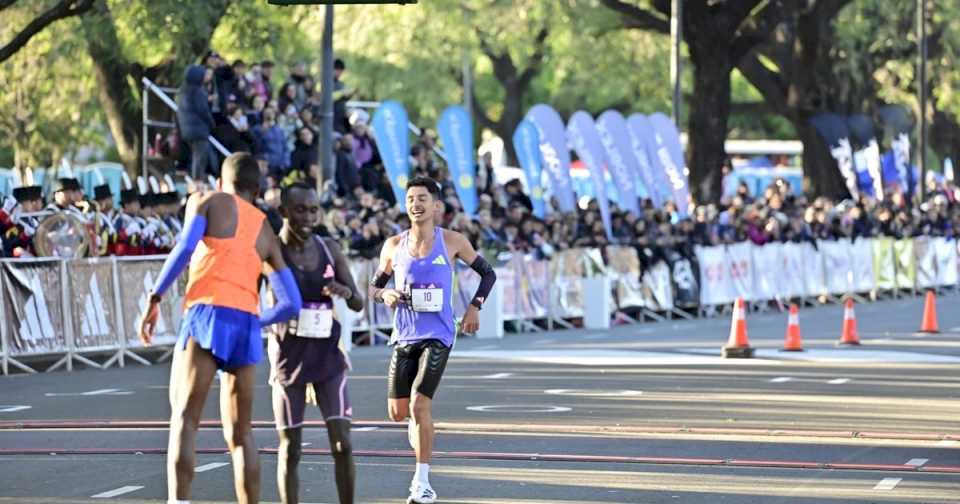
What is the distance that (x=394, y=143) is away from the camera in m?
28.5

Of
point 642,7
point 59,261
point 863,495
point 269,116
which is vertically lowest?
point 863,495

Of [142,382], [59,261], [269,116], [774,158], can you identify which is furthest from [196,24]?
[774,158]

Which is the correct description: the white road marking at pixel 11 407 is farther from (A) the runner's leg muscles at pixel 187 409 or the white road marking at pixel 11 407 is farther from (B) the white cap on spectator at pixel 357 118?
(B) the white cap on spectator at pixel 357 118

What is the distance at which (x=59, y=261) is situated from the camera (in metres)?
21.4

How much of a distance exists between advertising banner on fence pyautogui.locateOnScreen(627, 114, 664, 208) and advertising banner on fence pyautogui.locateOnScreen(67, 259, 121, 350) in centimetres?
1451

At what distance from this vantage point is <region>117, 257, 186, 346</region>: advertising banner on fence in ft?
73.0

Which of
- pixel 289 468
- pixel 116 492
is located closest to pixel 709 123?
pixel 116 492

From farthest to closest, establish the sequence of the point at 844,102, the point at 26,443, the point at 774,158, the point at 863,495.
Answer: the point at 774,158
the point at 844,102
the point at 26,443
the point at 863,495

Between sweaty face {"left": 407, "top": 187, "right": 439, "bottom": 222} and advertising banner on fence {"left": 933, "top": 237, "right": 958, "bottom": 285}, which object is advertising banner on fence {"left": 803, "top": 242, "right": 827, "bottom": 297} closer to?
advertising banner on fence {"left": 933, "top": 237, "right": 958, "bottom": 285}

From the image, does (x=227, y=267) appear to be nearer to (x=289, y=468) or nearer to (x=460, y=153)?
(x=289, y=468)

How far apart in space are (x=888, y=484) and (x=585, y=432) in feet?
10.6

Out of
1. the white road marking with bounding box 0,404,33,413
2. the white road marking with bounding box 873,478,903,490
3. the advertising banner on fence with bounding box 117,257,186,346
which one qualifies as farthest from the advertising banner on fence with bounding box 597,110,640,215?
the white road marking with bounding box 873,478,903,490

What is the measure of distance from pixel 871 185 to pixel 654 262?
14.9 meters

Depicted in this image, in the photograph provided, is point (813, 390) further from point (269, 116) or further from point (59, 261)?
point (269, 116)
